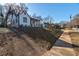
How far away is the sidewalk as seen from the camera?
1921 mm

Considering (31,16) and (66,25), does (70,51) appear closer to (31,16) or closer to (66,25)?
(66,25)

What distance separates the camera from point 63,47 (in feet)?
6.33

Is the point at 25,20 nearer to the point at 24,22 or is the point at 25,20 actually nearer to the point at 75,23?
the point at 24,22

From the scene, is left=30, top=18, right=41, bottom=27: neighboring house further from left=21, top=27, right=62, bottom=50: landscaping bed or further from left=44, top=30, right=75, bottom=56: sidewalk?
left=44, top=30, right=75, bottom=56: sidewalk

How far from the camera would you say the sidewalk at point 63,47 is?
1.92 metres

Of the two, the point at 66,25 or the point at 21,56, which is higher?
the point at 66,25

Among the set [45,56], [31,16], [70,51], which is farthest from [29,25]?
[70,51]

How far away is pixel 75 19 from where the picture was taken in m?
1.94

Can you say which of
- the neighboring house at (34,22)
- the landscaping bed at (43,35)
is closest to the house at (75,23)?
the landscaping bed at (43,35)

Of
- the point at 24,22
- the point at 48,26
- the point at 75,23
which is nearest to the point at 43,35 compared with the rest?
the point at 48,26

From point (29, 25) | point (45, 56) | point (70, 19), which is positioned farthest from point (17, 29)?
point (70, 19)

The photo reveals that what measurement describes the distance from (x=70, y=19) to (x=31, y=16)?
15.5 inches

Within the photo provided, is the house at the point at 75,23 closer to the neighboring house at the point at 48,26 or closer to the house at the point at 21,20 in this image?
the neighboring house at the point at 48,26

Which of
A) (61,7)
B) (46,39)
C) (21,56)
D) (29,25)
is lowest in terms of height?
(21,56)
